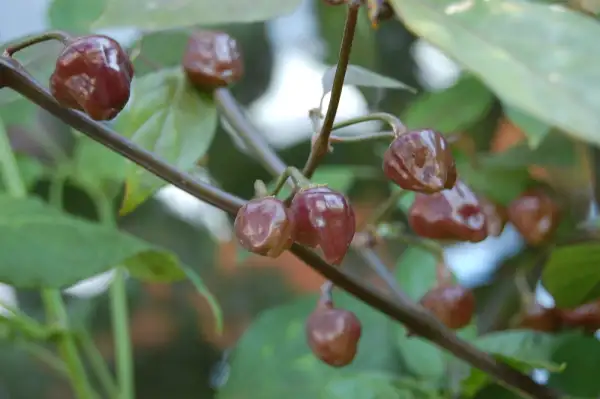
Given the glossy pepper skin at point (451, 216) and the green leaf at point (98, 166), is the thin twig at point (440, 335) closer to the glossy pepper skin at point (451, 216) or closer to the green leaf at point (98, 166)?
the glossy pepper skin at point (451, 216)

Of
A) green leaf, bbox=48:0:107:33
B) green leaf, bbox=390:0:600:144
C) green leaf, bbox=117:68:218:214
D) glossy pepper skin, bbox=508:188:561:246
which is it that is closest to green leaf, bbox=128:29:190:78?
green leaf, bbox=48:0:107:33

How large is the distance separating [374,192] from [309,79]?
0.16 meters

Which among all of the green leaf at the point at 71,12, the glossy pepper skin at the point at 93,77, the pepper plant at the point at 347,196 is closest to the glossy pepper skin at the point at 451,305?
the pepper plant at the point at 347,196

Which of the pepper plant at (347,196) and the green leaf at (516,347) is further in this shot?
the green leaf at (516,347)

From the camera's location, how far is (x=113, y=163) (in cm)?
54

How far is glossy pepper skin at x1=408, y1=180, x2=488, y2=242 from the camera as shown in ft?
1.06

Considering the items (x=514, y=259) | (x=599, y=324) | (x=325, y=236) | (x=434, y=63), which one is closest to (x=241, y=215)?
(x=325, y=236)

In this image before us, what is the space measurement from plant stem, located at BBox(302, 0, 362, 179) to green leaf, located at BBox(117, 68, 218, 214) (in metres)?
0.10

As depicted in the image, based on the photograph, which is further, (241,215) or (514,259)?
(514,259)

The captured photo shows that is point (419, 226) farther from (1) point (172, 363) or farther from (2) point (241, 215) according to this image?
(1) point (172, 363)

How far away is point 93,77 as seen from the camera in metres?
0.26

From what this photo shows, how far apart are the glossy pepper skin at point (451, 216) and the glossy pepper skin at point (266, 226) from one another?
0.32 feet

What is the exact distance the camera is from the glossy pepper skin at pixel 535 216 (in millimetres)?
509

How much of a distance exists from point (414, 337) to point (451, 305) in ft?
0.33
